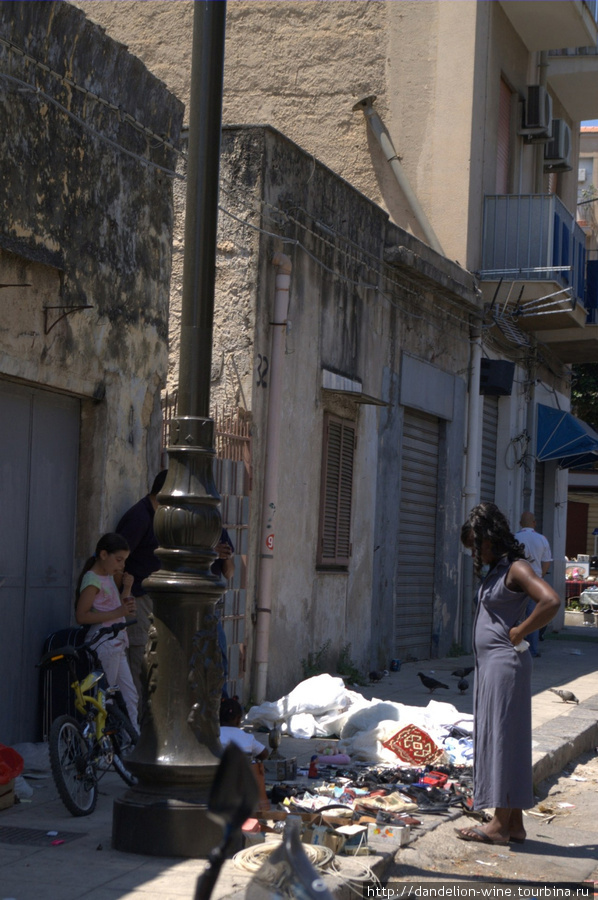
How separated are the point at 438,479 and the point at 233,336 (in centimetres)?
604

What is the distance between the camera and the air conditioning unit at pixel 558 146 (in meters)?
18.8

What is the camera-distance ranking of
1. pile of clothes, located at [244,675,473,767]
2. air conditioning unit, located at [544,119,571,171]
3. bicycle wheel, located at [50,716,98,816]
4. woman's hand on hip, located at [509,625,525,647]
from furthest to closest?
air conditioning unit, located at [544,119,571,171] < pile of clothes, located at [244,675,473,767] < woman's hand on hip, located at [509,625,525,647] < bicycle wheel, located at [50,716,98,816]

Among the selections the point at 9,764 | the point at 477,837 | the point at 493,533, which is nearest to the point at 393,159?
the point at 493,533

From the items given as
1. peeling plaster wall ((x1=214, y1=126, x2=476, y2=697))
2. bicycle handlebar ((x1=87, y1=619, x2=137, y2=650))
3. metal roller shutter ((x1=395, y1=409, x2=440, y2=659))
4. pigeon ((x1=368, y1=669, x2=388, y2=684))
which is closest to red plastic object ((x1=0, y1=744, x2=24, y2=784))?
bicycle handlebar ((x1=87, y1=619, x2=137, y2=650))

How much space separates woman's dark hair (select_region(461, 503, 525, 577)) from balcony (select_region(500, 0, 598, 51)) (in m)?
12.1

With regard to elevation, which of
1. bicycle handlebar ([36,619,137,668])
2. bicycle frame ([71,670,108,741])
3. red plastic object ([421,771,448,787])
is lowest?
red plastic object ([421,771,448,787])

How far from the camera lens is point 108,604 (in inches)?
277

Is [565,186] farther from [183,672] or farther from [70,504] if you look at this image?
[183,672]

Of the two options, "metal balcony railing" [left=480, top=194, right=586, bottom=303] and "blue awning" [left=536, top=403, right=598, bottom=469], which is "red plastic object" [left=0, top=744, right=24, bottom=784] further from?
"blue awning" [left=536, top=403, right=598, bottom=469]

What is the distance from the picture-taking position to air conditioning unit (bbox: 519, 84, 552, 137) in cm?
1780

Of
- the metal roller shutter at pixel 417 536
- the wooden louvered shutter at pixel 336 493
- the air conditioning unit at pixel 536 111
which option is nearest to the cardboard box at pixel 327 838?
the wooden louvered shutter at pixel 336 493

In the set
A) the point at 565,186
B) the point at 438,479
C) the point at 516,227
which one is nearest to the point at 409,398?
the point at 438,479

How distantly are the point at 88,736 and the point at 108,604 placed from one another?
43.2 inches

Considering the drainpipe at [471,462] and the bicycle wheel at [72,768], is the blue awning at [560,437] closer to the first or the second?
the drainpipe at [471,462]
